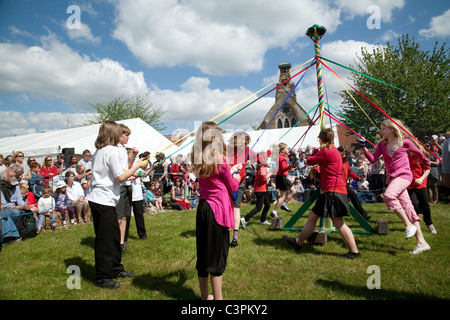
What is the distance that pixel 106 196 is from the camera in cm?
328

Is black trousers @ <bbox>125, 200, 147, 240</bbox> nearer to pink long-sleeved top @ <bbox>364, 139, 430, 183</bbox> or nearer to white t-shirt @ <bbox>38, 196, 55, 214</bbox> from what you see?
white t-shirt @ <bbox>38, 196, 55, 214</bbox>

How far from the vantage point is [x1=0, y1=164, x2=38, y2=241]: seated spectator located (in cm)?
556

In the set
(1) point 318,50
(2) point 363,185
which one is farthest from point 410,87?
(1) point 318,50

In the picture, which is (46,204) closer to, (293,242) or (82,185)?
(82,185)

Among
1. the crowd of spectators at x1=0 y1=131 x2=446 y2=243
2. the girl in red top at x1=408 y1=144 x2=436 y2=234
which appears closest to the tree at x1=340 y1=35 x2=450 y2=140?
the crowd of spectators at x1=0 y1=131 x2=446 y2=243

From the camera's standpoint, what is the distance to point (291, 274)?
3613 millimetres

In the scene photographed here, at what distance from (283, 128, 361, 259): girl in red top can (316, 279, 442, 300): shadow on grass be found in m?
0.93

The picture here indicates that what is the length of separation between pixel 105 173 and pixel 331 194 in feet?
10.3
